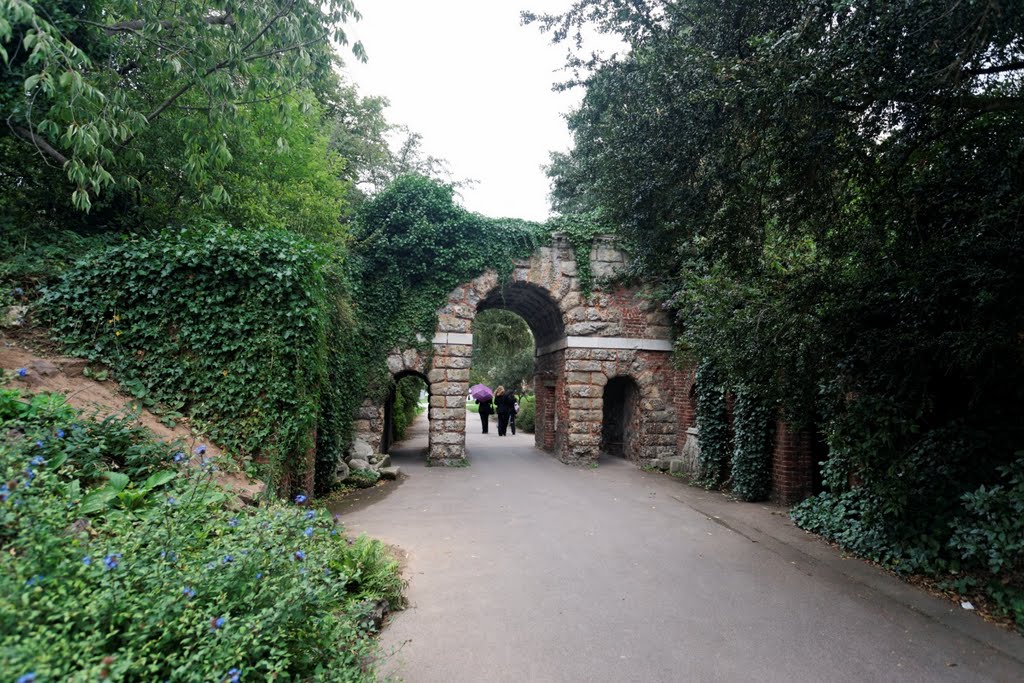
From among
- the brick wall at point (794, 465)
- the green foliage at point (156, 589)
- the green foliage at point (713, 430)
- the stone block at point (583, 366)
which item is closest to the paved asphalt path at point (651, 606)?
the green foliage at point (156, 589)

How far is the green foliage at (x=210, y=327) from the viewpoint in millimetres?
5816

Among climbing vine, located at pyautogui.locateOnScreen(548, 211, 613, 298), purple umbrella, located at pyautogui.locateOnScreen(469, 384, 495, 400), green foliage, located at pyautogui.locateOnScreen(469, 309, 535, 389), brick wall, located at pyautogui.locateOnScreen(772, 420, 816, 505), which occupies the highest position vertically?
climbing vine, located at pyautogui.locateOnScreen(548, 211, 613, 298)

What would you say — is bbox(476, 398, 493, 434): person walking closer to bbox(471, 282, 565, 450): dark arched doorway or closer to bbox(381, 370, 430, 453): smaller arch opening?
bbox(381, 370, 430, 453): smaller arch opening

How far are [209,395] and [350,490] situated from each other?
11.3ft

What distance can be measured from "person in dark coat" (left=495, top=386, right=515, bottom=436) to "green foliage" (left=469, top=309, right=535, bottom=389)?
9.04ft

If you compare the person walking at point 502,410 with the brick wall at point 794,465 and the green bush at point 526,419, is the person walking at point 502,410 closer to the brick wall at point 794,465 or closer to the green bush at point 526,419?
the green bush at point 526,419

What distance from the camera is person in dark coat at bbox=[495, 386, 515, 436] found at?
63.2ft

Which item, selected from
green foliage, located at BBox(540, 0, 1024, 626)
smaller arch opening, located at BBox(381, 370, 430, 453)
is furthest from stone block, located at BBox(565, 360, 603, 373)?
green foliage, located at BBox(540, 0, 1024, 626)

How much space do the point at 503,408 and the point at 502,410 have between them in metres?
0.08

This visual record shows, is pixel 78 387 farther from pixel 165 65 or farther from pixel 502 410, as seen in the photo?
pixel 502 410

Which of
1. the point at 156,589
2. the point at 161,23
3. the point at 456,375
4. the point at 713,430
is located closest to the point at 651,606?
the point at 156,589

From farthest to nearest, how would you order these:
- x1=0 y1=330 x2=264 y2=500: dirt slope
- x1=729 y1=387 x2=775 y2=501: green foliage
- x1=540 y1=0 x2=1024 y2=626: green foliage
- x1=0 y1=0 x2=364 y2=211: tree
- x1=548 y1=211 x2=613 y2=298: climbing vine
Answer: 1. x1=548 y1=211 x2=613 y2=298: climbing vine
2. x1=729 y1=387 x2=775 y2=501: green foliage
3. x1=0 y1=0 x2=364 y2=211: tree
4. x1=0 y1=330 x2=264 y2=500: dirt slope
5. x1=540 y1=0 x2=1024 y2=626: green foliage

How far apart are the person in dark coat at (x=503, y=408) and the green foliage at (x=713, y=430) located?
10.00 meters

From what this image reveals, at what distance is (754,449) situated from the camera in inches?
338
